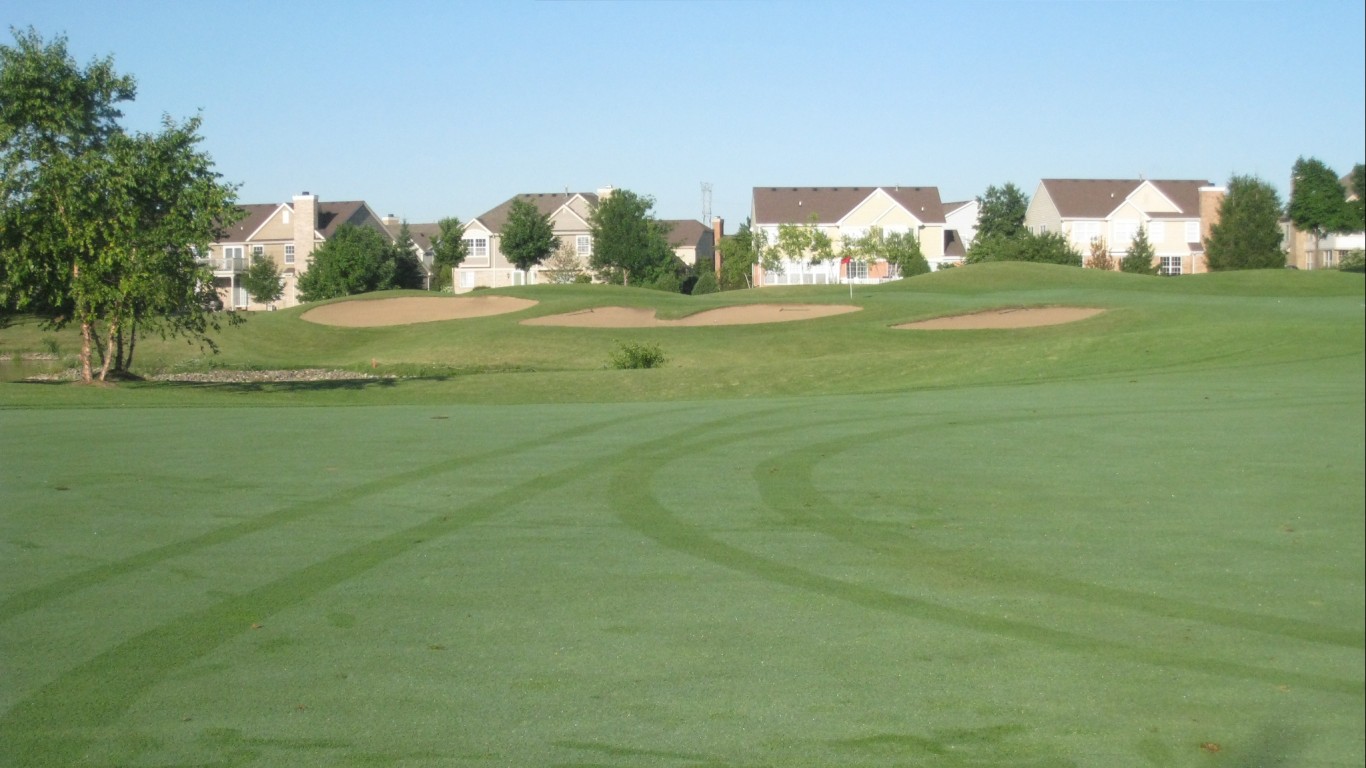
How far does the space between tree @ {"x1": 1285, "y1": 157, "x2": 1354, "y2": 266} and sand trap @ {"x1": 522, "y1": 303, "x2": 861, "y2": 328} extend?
4183 centimetres

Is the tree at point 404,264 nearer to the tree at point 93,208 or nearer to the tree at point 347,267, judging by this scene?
the tree at point 347,267

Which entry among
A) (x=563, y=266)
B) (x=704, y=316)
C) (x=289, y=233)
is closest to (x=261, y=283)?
(x=704, y=316)

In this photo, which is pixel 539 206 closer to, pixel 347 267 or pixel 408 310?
pixel 347 267

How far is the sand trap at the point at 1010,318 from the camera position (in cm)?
3312

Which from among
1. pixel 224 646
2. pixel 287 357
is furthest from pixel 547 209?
pixel 224 646

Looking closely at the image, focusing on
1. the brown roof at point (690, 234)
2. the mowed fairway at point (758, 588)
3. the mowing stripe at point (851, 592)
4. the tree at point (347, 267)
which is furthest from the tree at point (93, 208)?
the brown roof at point (690, 234)

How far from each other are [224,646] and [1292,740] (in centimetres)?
591

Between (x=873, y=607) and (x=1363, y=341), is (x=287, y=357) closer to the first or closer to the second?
(x=873, y=607)

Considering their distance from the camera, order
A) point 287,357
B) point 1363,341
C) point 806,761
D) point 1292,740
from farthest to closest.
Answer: point 287,357 < point 806,761 < point 1292,740 < point 1363,341

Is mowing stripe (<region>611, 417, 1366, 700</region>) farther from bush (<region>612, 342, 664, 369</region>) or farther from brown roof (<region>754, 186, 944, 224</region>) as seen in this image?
brown roof (<region>754, 186, 944, 224</region>)

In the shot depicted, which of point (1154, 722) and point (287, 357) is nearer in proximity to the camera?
point (1154, 722)

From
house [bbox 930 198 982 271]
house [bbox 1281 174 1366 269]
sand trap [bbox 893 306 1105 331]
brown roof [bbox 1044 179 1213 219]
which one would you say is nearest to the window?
brown roof [bbox 1044 179 1213 219]

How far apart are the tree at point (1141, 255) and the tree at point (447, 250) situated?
8256 cm

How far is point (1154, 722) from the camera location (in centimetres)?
433
